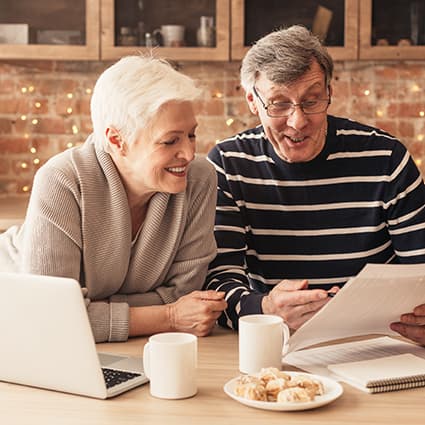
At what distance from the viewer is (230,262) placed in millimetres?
2244

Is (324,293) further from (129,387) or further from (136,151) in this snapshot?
(136,151)

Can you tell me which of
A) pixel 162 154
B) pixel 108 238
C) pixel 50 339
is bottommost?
pixel 50 339

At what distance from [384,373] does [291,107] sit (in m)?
0.88

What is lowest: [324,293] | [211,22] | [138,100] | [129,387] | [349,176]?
[129,387]

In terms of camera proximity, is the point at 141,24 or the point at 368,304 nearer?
the point at 368,304

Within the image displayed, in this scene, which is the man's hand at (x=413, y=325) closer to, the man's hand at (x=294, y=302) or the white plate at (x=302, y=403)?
the man's hand at (x=294, y=302)

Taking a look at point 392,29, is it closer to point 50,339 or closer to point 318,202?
point 318,202

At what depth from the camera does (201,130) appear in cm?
405

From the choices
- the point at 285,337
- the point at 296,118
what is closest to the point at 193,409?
the point at 285,337

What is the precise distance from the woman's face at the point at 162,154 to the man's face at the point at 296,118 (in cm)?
33

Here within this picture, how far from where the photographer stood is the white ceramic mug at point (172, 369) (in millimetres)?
1478

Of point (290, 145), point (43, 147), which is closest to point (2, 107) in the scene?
point (43, 147)

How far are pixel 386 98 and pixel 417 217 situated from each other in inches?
70.8

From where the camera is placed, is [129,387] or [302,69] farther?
[302,69]
